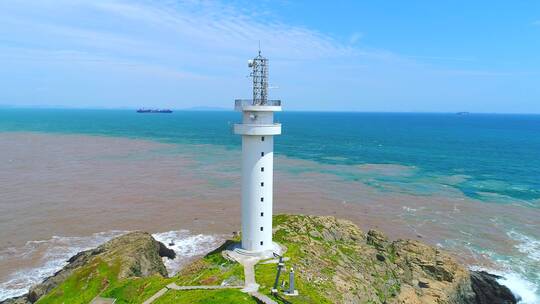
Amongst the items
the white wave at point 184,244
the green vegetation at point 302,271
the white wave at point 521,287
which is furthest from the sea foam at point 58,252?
the white wave at point 521,287

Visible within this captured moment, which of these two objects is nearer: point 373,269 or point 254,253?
point 254,253

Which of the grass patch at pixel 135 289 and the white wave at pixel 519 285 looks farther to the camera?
the white wave at pixel 519 285

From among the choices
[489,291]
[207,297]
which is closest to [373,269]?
[489,291]

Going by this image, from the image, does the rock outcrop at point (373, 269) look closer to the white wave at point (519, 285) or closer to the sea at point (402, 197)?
the white wave at point (519, 285)

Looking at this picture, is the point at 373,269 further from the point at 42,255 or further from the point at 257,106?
the point at 42,255

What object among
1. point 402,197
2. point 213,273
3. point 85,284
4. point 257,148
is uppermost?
point 257,148

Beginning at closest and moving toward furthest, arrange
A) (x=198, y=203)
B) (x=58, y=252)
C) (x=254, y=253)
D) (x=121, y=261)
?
(x=254, y=253), (x=121, y=261), (x=58, y=252), (x=198, y=203)

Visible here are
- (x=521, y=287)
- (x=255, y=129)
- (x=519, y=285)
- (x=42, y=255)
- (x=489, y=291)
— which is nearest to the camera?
(x=255, y=129)
